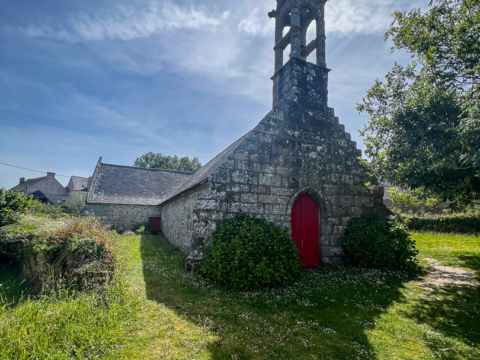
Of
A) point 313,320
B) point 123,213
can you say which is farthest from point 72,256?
point 123,213

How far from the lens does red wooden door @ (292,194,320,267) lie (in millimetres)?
7258

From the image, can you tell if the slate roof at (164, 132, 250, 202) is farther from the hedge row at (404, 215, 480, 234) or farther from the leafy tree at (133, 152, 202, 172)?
the leafy tree at (133, 152, 202, 172)

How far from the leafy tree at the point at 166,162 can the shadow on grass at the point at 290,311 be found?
34671mm

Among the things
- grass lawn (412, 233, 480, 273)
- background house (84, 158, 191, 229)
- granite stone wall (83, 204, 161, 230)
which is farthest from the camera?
background house (84, 158, 191, 229)

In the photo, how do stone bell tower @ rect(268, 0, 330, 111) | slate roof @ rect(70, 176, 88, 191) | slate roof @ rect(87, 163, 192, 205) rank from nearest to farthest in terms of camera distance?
stone bell tower @ rect(268, 0, 330, 111), slate roof @ rect(87, 163, 192, 205), slate roof @ rect(70, 176, 88, 191)

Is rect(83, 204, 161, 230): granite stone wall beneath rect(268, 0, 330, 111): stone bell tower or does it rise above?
beneath

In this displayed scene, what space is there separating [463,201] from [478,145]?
3223mm

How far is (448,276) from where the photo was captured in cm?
611

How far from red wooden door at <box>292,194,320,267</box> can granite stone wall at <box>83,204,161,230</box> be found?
13.9 meters

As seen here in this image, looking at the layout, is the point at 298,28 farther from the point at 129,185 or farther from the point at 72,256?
the point at 129,185

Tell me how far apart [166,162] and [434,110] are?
125 feet

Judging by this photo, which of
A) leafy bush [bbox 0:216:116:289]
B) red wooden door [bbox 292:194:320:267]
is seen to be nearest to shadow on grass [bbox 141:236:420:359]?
red wooden door [bbox 292:194:320:267]

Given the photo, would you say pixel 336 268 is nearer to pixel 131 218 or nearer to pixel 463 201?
pixel 463 201

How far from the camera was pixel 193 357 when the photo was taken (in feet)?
9.81
